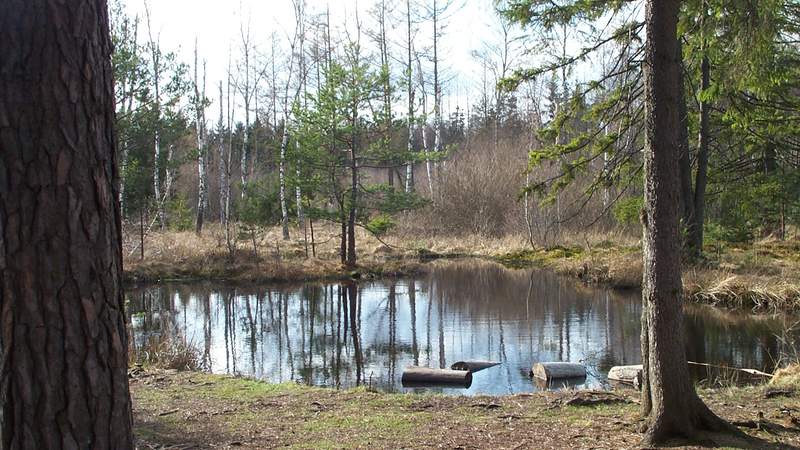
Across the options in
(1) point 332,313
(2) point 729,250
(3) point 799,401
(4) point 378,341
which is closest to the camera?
(3) point 799,401

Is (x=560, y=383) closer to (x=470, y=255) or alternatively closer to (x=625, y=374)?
(x=625, y=374)

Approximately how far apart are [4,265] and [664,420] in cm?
462

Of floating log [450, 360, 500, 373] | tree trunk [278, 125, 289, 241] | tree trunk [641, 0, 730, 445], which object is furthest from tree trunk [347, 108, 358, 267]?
tree trunk [641, 0, 730, 445]

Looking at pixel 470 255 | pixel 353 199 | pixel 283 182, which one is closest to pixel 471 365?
pixel 353 199

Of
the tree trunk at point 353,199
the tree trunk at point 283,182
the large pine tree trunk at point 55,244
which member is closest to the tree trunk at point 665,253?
the large pine tree trunk at point 55,244

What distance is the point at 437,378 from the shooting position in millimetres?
10430

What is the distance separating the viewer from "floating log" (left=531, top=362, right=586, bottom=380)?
10.5m

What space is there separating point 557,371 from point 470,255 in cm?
1893

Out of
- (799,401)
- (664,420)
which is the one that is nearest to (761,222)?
(799,401)

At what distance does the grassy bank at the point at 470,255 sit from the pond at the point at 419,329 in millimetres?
1092

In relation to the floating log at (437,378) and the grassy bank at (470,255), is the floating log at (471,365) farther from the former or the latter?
the grassy bank at (470,255)

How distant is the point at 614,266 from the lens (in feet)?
69.9

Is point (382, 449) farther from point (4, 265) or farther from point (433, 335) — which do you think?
point (433, 335)

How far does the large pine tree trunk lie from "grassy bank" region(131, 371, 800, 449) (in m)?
3.08
